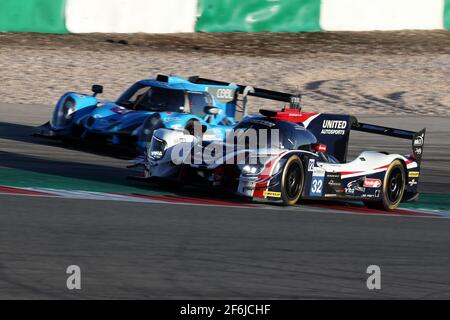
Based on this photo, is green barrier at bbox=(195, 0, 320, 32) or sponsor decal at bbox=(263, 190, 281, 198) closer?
sponsor decal at bbox=(263, 190, 281, 198)

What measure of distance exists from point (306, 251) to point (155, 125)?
20.2 feet

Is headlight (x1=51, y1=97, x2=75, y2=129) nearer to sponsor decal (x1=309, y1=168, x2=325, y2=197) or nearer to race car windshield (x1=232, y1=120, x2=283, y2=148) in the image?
race car windshield (x1=232, y1=120, x2=283, y2=148)

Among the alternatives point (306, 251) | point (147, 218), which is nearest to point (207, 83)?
point (147, 218)

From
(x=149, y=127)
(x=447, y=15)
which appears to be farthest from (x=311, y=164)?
(x=447, y=15)

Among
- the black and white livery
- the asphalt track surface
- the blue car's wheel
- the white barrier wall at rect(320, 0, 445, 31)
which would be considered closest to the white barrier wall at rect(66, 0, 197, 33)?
the white barrier wall at rect(320, 0, 445, 31)

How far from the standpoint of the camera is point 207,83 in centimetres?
1700

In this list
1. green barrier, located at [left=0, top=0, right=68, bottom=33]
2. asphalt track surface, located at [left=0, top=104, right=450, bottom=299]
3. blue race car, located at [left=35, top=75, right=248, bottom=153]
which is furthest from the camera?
green barrier, located at [left=0, top=0, right=68, bottom=33]

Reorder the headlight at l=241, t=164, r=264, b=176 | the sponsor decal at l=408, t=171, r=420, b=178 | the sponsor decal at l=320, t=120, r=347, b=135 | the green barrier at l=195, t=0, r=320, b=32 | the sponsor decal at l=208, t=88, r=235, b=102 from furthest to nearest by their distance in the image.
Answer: the green barrier at l=195, t=0, r=320, b=32 < the sponsor decal at l=208, t=88, r=235, b=102 < the sponsor decal at l=320, t=120, r=347, b=135 < the sponsor decal at l=408, t=171, r=420, b=178 < the headlight at l=241, t=164, r=264, b=176

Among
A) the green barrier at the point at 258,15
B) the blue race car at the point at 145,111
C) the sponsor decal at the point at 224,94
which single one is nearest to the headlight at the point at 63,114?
the blue race car at the point at 145,111

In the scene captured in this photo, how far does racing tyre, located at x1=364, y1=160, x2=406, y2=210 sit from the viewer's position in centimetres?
1227

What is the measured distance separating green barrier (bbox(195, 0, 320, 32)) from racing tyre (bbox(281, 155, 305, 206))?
43.5 feet

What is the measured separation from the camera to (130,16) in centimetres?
2403
